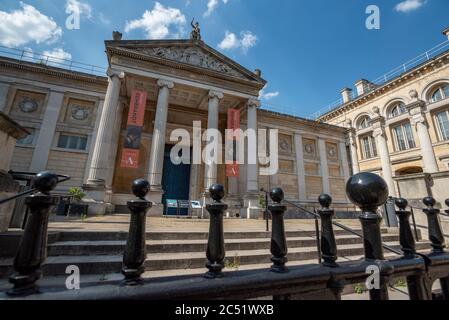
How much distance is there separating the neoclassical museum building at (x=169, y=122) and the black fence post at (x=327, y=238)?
879 centimetres

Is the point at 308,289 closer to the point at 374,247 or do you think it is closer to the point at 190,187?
the point at 374,247

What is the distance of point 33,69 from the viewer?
12.1 metres

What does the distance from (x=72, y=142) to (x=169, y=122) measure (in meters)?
5.88

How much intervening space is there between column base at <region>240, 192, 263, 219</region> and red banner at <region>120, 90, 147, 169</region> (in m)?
6.20

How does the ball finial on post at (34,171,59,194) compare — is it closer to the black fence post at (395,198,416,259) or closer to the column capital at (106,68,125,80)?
the black fence post at (395,198,416,259)

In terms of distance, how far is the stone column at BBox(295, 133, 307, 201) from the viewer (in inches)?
658

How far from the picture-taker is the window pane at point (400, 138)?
56.6ft

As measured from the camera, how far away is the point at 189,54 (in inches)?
508

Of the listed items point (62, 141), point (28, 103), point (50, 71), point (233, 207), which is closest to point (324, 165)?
point (233, 207)

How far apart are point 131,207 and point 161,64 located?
1264 centimetres

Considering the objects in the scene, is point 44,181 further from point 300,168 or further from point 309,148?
point 309,148

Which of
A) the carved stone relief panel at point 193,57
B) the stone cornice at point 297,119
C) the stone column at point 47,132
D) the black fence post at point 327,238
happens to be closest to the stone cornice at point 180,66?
the carved stone relief panel at point 193,57

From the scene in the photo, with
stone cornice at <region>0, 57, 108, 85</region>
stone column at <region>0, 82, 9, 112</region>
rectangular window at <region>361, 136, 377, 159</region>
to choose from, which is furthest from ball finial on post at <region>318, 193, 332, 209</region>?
rectangular window at <region>361, 136, 377, 159</region>

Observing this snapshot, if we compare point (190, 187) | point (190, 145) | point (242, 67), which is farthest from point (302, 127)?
point (190, 187)
